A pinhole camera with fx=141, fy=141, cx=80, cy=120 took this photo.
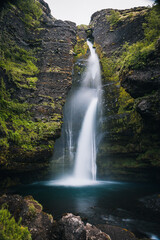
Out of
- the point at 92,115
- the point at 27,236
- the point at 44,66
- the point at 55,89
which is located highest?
the point at 44,66

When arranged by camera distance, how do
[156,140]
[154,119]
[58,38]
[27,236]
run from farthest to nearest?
1. [58,38]
2. [156,140]
3. [154,119]
4. [27,236]

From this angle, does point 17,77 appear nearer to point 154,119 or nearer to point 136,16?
point 154,119

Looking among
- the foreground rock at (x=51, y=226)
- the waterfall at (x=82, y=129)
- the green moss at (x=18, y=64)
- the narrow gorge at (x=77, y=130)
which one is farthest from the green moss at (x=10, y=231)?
the waterfall at (x=82, y=129)

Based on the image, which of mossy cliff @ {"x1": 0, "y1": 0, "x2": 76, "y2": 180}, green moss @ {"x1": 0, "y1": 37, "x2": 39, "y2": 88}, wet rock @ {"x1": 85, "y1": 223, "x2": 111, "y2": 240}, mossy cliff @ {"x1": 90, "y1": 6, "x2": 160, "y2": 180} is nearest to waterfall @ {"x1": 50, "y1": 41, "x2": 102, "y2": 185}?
mossy cliff @ {"x1": 90, "y1": 6, "x2": 160, "y2": 180}

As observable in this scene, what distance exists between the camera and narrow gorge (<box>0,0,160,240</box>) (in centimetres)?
487

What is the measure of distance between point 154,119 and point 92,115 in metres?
5.81

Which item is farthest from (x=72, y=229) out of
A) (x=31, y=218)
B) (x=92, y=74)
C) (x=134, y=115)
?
(x=92, y=74)

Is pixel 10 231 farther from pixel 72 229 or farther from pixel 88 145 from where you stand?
pixel 88 145

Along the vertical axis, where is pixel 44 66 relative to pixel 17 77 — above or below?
above

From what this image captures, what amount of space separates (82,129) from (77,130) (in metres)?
0.54

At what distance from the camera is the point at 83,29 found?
23.5 m

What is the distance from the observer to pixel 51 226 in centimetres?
327

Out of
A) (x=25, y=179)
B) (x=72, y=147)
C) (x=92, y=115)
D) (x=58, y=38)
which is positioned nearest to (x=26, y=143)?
(x=25, y=179)

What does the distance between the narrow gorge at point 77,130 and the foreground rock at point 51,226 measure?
0.02m
